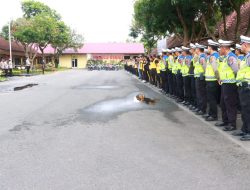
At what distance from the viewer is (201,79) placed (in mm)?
10922

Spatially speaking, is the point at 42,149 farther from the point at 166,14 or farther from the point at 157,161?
the point at 166,14

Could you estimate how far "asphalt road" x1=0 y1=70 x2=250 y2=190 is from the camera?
16.8ft

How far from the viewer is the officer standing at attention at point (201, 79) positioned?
10.9 meters

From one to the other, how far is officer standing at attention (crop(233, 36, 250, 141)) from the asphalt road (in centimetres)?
52

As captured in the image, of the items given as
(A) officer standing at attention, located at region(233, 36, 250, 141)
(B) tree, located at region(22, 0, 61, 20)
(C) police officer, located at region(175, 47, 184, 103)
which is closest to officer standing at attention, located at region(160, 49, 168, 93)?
(C) police officer, located at region(175, 47, 184, 103)

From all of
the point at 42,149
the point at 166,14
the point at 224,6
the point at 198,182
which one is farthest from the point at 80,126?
the point at 166,14

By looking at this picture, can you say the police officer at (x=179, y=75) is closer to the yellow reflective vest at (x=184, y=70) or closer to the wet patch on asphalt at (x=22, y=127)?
the yellow reflective vest at (x=184, y=70)

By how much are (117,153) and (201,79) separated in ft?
16.6

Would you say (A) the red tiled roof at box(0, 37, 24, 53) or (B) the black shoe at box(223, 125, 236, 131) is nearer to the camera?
(B) the black shoe at box(223, 125, 236, 131)

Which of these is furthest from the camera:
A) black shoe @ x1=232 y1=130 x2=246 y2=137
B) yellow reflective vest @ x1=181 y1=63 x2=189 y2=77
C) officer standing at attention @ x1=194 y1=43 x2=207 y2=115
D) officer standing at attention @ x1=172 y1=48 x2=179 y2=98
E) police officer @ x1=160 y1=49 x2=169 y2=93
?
police officer @ x1=160 y1=49 x2=169 y2=93

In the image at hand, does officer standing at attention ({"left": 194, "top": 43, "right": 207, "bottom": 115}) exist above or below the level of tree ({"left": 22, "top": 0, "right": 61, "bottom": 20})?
below

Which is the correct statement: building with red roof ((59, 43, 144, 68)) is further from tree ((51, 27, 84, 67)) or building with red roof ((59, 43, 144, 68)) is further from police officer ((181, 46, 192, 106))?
police officer ((181, 46, 192, 106))

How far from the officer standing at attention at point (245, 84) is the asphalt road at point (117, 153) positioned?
52 cm

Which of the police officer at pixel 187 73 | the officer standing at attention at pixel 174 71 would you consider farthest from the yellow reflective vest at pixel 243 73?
the officer standing at attention at pixel 174 71
